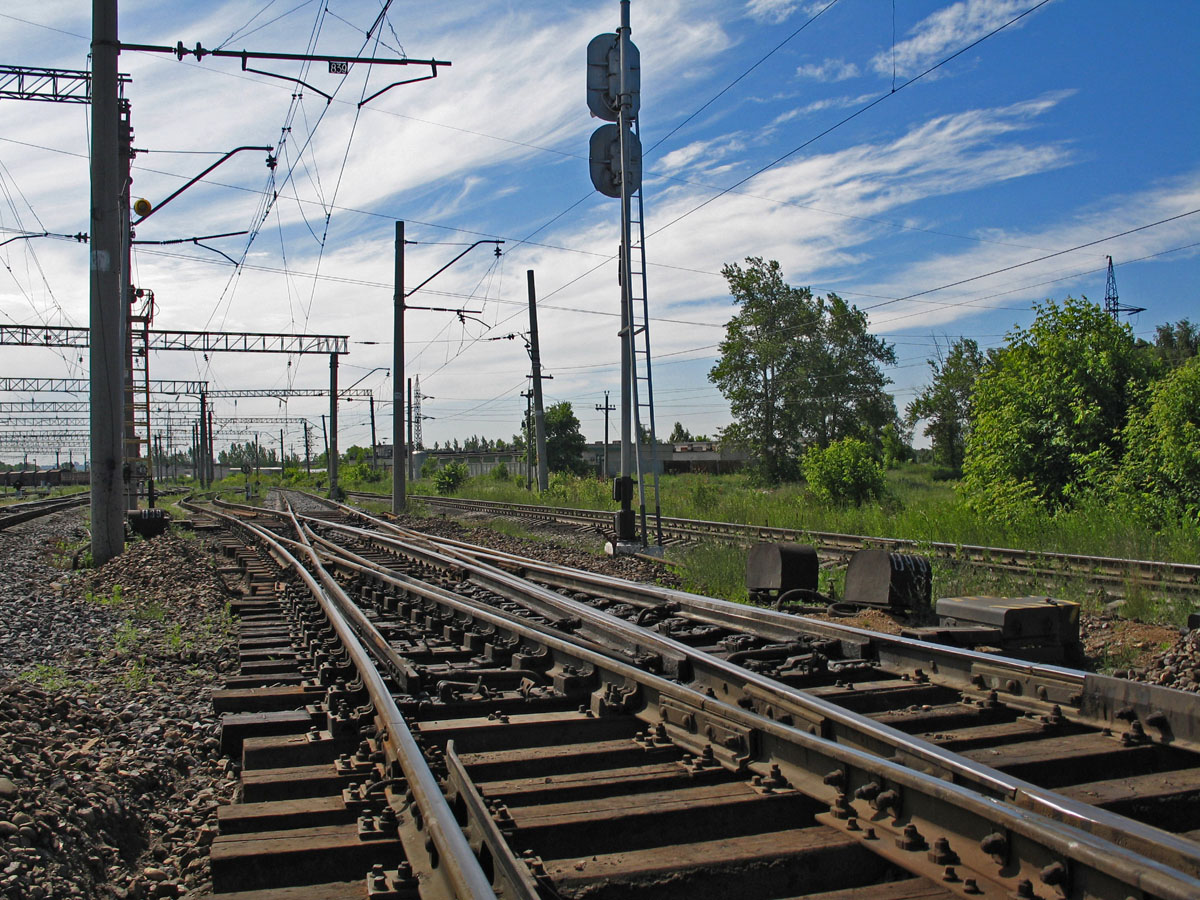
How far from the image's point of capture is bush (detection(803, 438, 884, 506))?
22.9 m

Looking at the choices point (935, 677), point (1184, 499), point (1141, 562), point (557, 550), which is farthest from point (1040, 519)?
point (935, 677)

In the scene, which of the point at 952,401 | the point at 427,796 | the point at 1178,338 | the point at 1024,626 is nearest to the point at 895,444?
the point at 952,401

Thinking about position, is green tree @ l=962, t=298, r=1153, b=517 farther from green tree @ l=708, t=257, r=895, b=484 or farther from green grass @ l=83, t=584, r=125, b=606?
green tree @ l=708, t=257, r=895, b=484

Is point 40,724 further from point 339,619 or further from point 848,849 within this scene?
point 848,849

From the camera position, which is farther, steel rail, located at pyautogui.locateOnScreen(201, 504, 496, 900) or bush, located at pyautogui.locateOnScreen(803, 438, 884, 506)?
bush, located at pyautogui.locateOnScreen(803, 438, 884, 506)

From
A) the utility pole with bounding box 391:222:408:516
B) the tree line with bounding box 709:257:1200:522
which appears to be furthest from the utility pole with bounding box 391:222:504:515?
the tree line with bounding box 709:257:1200:522

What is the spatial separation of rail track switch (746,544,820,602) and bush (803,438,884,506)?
14.4 meters

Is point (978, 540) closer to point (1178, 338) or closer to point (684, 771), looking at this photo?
point (684, 771)

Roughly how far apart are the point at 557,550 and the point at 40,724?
11116 millimetres

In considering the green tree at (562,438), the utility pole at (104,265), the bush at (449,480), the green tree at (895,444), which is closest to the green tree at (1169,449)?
the utility pole at (104,265)

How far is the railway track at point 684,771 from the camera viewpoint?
2.80m

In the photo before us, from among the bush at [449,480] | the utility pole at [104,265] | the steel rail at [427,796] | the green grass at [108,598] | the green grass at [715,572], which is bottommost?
the green grass at [108,598]

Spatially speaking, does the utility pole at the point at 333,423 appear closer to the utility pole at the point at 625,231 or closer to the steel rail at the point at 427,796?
the utility pole at the point at 625,231

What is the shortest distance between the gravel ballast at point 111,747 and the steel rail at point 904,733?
2480 millimetres
